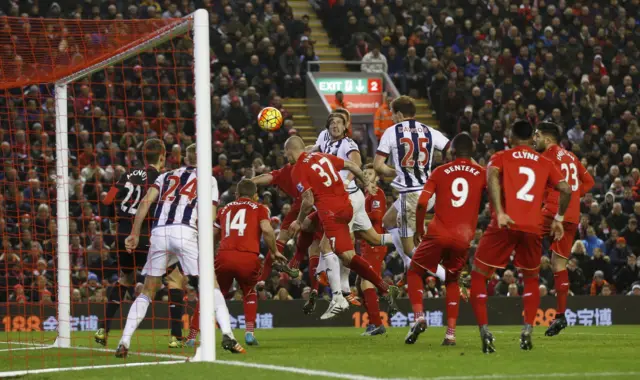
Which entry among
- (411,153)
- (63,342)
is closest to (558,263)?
(411,153)

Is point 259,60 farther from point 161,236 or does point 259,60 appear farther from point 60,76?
point 161,236

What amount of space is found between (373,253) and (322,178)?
2.70 m

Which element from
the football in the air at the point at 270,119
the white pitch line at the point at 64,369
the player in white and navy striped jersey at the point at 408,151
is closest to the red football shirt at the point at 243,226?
the player in white and navy striped jersey at the point at 408,151

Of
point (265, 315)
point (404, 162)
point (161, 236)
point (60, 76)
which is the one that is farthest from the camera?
point (265, 315)

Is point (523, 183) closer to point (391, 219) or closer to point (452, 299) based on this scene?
point (452, 299)

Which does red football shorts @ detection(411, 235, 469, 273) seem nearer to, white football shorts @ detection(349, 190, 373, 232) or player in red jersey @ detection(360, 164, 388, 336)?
player in red jersey @ detection(360, 164, 388, 336)

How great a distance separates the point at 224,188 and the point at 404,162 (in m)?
8.71

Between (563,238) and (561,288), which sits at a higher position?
(563,238)

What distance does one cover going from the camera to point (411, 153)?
550 inches

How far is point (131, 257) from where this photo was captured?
538 inches

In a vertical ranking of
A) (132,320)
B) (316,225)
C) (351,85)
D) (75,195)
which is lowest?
(132,320)

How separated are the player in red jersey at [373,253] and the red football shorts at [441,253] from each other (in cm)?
255

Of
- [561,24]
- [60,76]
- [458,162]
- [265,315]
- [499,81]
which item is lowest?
[265,315]

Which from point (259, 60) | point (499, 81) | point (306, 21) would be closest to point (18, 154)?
point (259, 60)
